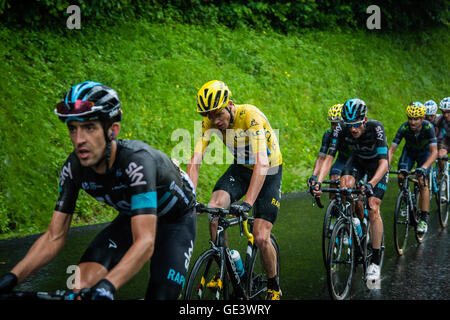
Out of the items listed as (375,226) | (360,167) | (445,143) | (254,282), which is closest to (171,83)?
(445,143)

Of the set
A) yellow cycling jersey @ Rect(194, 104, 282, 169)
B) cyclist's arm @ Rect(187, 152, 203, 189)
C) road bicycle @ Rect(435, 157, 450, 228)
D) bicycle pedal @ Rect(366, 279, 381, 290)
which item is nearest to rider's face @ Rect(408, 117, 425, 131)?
road bicycle @ Rect(435, 157, 450, 228)

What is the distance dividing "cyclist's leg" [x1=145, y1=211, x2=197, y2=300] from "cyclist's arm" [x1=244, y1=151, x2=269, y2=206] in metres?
1.05

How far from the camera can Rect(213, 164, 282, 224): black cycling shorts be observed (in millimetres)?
5109

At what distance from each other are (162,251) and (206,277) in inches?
37.0

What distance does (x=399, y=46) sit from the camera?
2494cm

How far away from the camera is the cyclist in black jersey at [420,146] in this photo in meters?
8.55

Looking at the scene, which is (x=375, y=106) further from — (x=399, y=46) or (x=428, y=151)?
(x=428, y=151)

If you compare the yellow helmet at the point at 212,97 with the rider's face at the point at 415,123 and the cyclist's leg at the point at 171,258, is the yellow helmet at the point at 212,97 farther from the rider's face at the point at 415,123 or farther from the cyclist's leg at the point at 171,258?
the rider's face at the point at 415,123

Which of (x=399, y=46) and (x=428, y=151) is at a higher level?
(x=399, y=46)

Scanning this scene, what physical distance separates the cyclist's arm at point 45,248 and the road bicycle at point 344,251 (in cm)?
322

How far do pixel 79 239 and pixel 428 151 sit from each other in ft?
20.7

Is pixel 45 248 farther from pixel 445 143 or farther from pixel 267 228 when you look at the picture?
pixel 445 143

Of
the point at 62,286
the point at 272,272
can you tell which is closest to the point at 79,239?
the point at 62,286

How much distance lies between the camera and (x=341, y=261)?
225 inches
